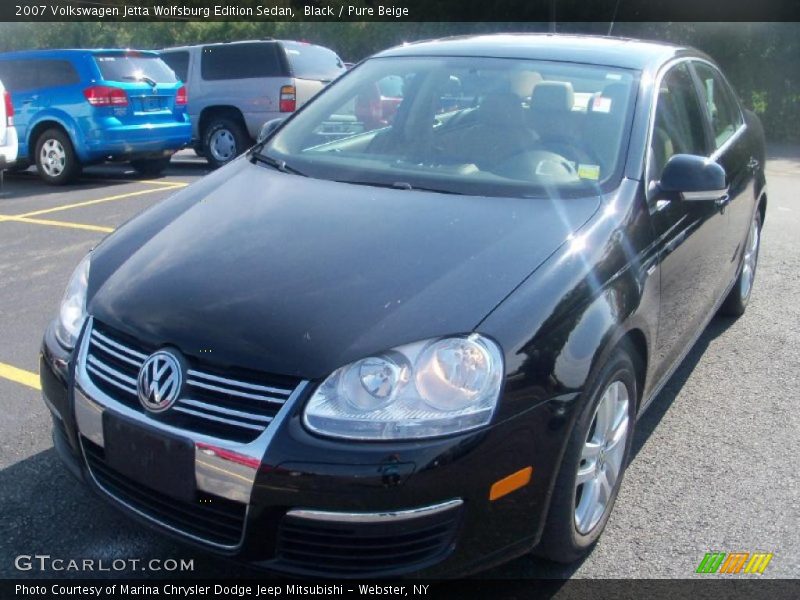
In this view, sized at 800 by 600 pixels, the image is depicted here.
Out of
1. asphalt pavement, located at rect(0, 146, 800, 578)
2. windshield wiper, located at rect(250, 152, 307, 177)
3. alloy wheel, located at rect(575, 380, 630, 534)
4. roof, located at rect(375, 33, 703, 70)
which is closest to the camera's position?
alloy wheel, located at rect(575, 380, 630, 534)

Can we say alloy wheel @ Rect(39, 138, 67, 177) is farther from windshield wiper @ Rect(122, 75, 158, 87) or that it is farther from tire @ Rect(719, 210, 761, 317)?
tire @ Rect(719, 210, 761, 317)

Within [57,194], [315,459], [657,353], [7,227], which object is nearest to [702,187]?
[657,353]

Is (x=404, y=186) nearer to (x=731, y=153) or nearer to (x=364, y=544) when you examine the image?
(x=364, y=544)

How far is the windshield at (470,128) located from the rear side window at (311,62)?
8331mm

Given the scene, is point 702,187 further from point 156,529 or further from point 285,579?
point 156,529

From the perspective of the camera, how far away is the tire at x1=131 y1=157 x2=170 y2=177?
37.8ft

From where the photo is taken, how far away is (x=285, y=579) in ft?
8.94

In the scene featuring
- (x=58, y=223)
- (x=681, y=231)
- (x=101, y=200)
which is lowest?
(x=101, y=200)

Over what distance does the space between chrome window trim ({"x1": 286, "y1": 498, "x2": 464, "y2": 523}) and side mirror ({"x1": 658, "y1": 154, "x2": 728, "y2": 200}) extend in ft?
5.52

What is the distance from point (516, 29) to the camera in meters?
21.0

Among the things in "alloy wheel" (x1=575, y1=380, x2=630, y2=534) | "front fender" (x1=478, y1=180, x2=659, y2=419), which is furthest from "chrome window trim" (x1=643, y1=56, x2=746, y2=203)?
"alloy wheel" (x1=575, y1=380, x2=630, y2=534)

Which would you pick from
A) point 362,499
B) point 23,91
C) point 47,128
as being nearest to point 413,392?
point 362,499

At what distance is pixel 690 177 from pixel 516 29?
18.8 m

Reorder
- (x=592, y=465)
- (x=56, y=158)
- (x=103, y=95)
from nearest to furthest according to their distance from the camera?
(x=592, y=465) < (x=103, y=95) < (x=56, y=158)
